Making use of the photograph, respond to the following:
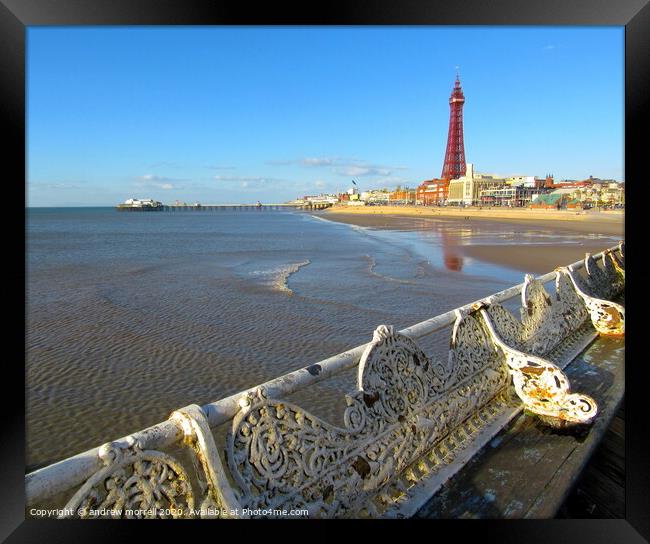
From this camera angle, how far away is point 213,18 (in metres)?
2.27

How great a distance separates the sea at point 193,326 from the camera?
5668 mm

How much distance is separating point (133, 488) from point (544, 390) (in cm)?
288

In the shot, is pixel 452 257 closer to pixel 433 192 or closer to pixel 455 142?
pixel 433 192

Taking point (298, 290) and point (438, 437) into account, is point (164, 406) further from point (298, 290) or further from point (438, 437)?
point (298, 290)

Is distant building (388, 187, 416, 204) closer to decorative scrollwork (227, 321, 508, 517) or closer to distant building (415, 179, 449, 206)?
distant building (415, 179, 449, 206)

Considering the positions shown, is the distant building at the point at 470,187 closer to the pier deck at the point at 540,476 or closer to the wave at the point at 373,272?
the wave at the point at 373,272

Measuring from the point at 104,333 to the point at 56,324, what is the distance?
5.21 ft

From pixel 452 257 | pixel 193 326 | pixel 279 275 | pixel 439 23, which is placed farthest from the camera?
pixel 452 257

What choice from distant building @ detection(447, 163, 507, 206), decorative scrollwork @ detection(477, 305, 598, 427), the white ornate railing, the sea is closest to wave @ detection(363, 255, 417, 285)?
the sea

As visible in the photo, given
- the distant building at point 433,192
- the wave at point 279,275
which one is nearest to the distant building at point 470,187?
the distant building at point 433,192

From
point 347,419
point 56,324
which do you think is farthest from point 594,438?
point 56,324

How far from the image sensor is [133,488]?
145 centimetres

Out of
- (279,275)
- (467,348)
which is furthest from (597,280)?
(279,275)

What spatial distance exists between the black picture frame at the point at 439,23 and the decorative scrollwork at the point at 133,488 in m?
0.87
